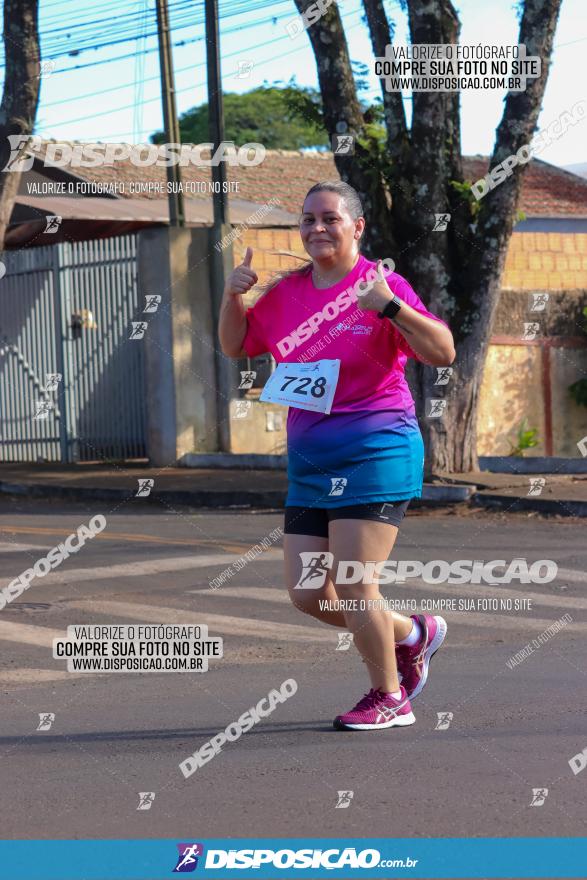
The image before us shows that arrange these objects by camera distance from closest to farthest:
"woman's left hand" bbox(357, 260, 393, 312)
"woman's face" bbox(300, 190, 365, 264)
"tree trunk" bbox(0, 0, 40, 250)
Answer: "woman's left hand" bbox(357, 260, 393, 312) < "woman's face" bbox(300, 190, 365, 264) < "tree trunk" bbox(0, 0, 40, 250)

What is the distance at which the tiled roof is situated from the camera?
3136 cm

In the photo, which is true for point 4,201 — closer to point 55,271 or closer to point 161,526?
point 55,271

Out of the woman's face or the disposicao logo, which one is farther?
the woman's face

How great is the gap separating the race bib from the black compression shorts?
379 millimetres

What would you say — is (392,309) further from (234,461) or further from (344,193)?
(234,461)

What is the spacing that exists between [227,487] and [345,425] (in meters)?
10.6

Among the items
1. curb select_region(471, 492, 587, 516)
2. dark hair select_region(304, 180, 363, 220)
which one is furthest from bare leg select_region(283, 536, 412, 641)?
curb select_region(471, 492, 587, 516)

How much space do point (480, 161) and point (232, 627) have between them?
32.6 meters

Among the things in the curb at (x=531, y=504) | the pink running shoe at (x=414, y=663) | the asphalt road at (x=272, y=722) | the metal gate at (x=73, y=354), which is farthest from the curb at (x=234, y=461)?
the pink running shoe at (x=414, y=663)

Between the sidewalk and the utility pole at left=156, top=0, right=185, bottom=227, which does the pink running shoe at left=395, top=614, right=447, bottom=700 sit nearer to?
the sidewalk

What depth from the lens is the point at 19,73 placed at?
687 inches

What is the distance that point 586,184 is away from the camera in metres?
39.7

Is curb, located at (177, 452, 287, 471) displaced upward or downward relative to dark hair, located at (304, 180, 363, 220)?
downward

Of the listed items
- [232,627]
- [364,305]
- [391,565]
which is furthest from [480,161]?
[364,305]
